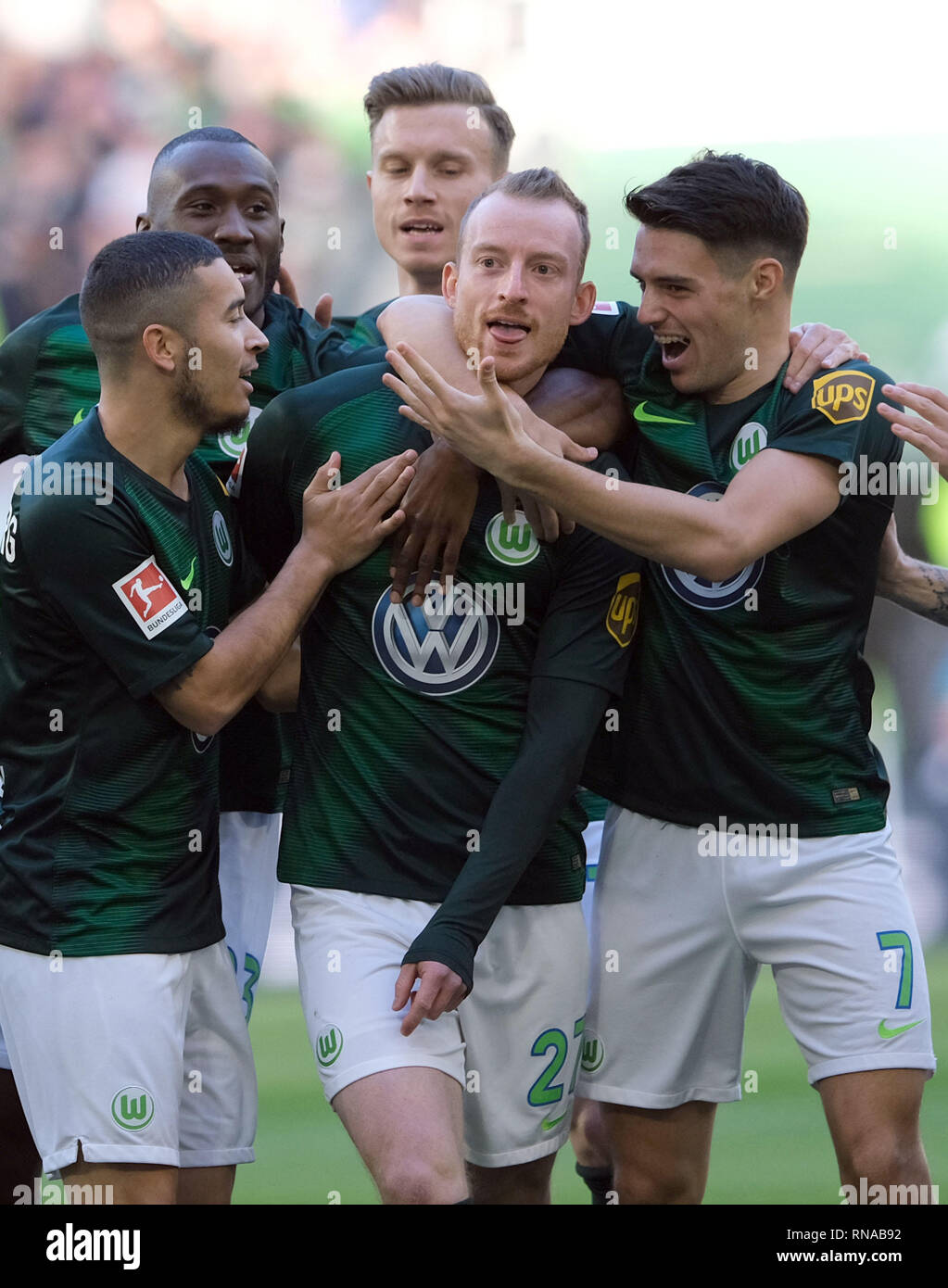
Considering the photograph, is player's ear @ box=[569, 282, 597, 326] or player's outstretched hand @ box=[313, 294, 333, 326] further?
player's outstretched hand @ box=[313, 294, 333, 326]

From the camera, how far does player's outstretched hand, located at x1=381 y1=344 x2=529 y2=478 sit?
258cm

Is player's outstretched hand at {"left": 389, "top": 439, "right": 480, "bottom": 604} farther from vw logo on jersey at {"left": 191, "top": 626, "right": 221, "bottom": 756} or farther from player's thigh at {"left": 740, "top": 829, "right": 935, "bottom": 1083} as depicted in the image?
player's thigh at {"left": 740, "top": 829, "right": 935, "bottom": 1083}

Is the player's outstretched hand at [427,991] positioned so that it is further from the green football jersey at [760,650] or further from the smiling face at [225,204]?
the smiling face at [225,204]

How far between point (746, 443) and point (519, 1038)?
3.63ft

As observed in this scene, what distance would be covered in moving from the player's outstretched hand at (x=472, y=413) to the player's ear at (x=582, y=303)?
15.0 inches

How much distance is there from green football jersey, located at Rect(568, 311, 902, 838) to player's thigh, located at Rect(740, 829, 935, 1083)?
72 mm

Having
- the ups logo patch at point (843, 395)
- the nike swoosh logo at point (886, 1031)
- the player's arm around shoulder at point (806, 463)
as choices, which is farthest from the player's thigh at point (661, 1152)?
the ups logo patch at point (843, 395)

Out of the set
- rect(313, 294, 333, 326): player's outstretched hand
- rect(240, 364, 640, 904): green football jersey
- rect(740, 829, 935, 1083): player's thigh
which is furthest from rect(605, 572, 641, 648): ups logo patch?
rect(313, 294, 333, 326): player's outstretched hand

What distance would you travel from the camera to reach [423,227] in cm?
383

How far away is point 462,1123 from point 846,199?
7.83 metres

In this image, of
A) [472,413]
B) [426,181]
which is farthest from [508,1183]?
[426,181]

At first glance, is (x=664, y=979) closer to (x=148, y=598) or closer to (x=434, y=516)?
(x=434, y=516)

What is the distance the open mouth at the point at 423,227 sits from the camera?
3.82 m

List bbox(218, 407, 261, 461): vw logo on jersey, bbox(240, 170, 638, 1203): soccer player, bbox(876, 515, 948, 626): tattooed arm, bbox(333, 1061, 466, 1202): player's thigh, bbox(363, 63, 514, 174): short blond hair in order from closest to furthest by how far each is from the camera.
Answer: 1. bbox(333, 1061, 466, 1202): player's thigh
2. bbox(240, 170, 638, 1203): soccer player
3. bbox(876, 515, 948, 626): tattooed arm
4. bbox(218, 407, 261, 461): vw logo on jersey
5. bbox(363, 63, 514, 174): short blond hair
